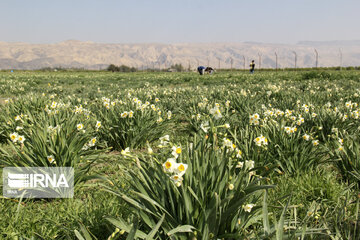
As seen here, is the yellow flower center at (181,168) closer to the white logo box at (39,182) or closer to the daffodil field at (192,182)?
the daffodil field at (192,182)

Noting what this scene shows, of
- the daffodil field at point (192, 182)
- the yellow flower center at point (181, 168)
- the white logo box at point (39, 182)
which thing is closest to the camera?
the yellow flower center at point (181, 168)

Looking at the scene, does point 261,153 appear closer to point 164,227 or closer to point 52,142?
point 164,227

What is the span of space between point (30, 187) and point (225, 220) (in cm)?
215

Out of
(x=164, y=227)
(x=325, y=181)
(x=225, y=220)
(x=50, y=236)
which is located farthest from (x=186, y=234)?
(x=325, y=181)

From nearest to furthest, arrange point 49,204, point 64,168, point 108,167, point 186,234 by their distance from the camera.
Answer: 1. point 186,234
2. point 49,204
3. point 64,168
4. point 108,167

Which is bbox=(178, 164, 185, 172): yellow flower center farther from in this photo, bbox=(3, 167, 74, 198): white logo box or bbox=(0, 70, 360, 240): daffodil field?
bbox=(3, 167, 74, 198): white logo box

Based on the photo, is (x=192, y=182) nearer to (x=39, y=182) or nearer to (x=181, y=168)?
(x=181, y=168)

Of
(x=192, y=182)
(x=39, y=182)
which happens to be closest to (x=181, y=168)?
(x=192, y=182)

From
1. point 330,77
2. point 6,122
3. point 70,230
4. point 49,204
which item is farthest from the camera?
point 330,77

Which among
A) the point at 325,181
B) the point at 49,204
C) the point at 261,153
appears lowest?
the point at 49,204

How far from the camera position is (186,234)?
2.06 meters

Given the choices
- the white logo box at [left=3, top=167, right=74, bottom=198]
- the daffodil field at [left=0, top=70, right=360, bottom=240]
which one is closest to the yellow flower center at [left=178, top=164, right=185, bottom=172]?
the daffodil field at [left=0, top=70, right=360, bottom=240]

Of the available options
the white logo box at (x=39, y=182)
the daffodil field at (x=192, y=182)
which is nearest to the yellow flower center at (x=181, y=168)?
the daffodil field at (x=192, y=182)

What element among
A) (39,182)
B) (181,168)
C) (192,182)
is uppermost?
(181,168)
